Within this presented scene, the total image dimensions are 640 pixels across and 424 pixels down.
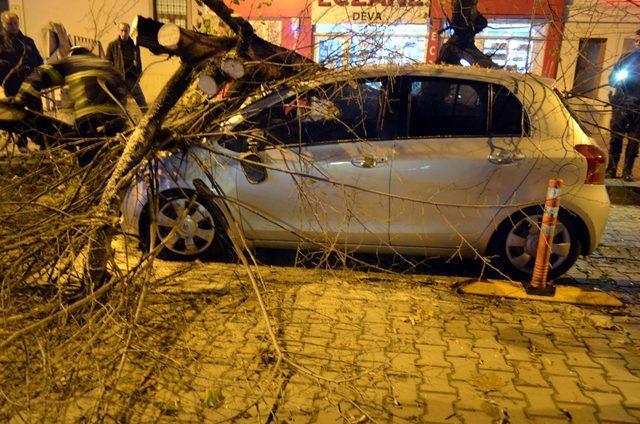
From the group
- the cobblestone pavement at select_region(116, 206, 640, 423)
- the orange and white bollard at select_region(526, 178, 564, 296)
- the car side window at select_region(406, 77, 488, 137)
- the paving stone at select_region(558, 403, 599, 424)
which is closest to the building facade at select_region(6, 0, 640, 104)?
the car side window at select_region(406, 77, 488, 137)

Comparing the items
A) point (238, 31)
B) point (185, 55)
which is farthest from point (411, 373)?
point (238, 31)

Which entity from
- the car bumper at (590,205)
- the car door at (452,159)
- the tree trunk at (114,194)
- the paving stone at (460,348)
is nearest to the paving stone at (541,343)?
the paving stone at (460,348)

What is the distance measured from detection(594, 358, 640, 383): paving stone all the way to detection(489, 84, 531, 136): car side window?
1907mm

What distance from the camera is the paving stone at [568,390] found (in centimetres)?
292

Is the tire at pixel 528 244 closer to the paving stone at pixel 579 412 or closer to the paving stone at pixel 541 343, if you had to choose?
the paving stone at pixel 541 343

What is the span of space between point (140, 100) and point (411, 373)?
11.4 ft

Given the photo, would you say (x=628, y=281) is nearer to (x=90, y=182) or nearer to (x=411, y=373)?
(x=411, y=373)

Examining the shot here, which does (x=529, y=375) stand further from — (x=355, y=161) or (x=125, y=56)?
(x=125, y=56)

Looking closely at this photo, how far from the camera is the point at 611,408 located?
2.85m

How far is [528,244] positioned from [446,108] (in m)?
1.36

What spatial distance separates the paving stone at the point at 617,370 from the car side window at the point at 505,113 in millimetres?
1907

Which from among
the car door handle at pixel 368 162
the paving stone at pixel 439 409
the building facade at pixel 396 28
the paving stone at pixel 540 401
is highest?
the building facade at pixel 396 28

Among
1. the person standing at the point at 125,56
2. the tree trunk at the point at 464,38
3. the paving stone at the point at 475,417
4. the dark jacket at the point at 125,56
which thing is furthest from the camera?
the tree trunk at the point at 464,38

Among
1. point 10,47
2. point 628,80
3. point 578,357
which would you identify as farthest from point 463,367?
point 10,47
